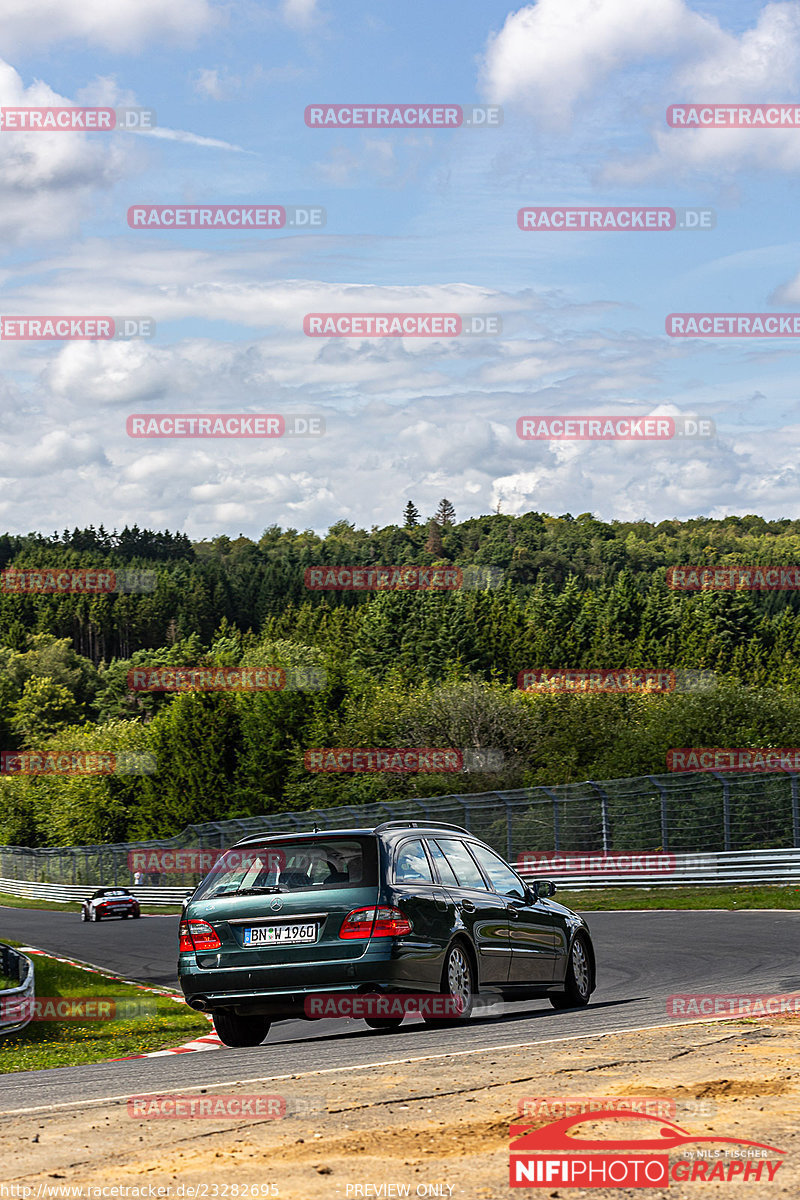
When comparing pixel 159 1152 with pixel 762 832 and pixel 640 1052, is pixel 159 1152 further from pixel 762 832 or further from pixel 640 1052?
pixel 762 832

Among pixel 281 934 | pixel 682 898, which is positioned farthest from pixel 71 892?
pixel 281 934

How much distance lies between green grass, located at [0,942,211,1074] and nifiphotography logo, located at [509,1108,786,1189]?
6366 millimetres

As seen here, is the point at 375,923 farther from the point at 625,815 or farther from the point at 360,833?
the point at 625,815

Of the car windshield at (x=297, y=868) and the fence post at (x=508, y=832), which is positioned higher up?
the car windshield at (x=297, y=868)

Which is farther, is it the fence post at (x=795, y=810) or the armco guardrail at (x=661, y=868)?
the fence post at (x=795, y=810)

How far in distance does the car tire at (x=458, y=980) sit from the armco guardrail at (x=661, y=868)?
58.6 ft

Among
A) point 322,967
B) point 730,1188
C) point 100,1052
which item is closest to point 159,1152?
point 730,1188

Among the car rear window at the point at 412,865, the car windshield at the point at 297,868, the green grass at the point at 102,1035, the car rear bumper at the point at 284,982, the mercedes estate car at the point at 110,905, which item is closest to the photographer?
the car rear bumper at the point at 284,982

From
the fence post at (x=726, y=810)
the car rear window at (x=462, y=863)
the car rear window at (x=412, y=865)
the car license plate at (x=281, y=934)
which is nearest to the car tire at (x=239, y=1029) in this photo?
A: the car license plate at (x=281, y=934)

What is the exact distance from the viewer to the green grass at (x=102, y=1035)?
12.0 meters

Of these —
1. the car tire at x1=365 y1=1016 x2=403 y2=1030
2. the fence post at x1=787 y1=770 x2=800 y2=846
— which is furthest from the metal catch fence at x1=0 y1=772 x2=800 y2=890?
the car tire at x1=365 y1=1016 x2=403 y2=1030

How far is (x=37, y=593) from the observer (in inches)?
7844

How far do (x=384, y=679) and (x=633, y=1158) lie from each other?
11475cm

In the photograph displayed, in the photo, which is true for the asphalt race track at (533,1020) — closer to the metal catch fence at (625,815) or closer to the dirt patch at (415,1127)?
the dirt patch at (415,1127)
